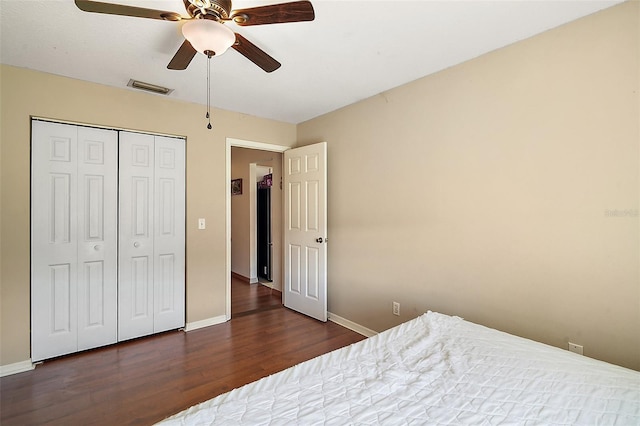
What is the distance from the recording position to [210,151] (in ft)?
11.0

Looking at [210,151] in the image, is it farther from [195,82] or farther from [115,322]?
[115,322]

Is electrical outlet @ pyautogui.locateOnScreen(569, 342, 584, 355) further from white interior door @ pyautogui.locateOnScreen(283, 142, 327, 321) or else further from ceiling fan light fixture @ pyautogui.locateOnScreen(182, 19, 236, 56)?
ceiling fan light fixture @ pyautogui.locateOnScreen(182, 19, 236, 56)

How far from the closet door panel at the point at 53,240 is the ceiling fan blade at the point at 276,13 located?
215cm

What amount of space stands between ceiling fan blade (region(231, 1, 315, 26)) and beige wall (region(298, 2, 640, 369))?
4.75ft

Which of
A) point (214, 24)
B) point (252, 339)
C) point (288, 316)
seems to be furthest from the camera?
point (288, 316)

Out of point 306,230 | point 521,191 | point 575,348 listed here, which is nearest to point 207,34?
point 521,191

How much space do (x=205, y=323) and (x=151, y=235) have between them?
3.75 ft

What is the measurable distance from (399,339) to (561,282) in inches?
42.3

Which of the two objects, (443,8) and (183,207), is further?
(183,207)

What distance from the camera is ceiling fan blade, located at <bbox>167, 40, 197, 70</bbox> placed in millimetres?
1703

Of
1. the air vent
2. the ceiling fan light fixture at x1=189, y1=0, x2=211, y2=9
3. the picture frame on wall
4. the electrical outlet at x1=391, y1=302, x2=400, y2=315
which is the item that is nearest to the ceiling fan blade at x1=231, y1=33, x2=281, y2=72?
the ceiling fan light fixture at x1=189, y1=0, x2=211, y2=9

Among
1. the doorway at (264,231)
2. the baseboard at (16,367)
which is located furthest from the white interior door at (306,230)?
the baseboard at (16,367)

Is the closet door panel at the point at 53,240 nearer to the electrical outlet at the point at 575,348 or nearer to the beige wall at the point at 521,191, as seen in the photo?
the beige wall at the point at 521,191

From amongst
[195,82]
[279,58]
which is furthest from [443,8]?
[195,82]
